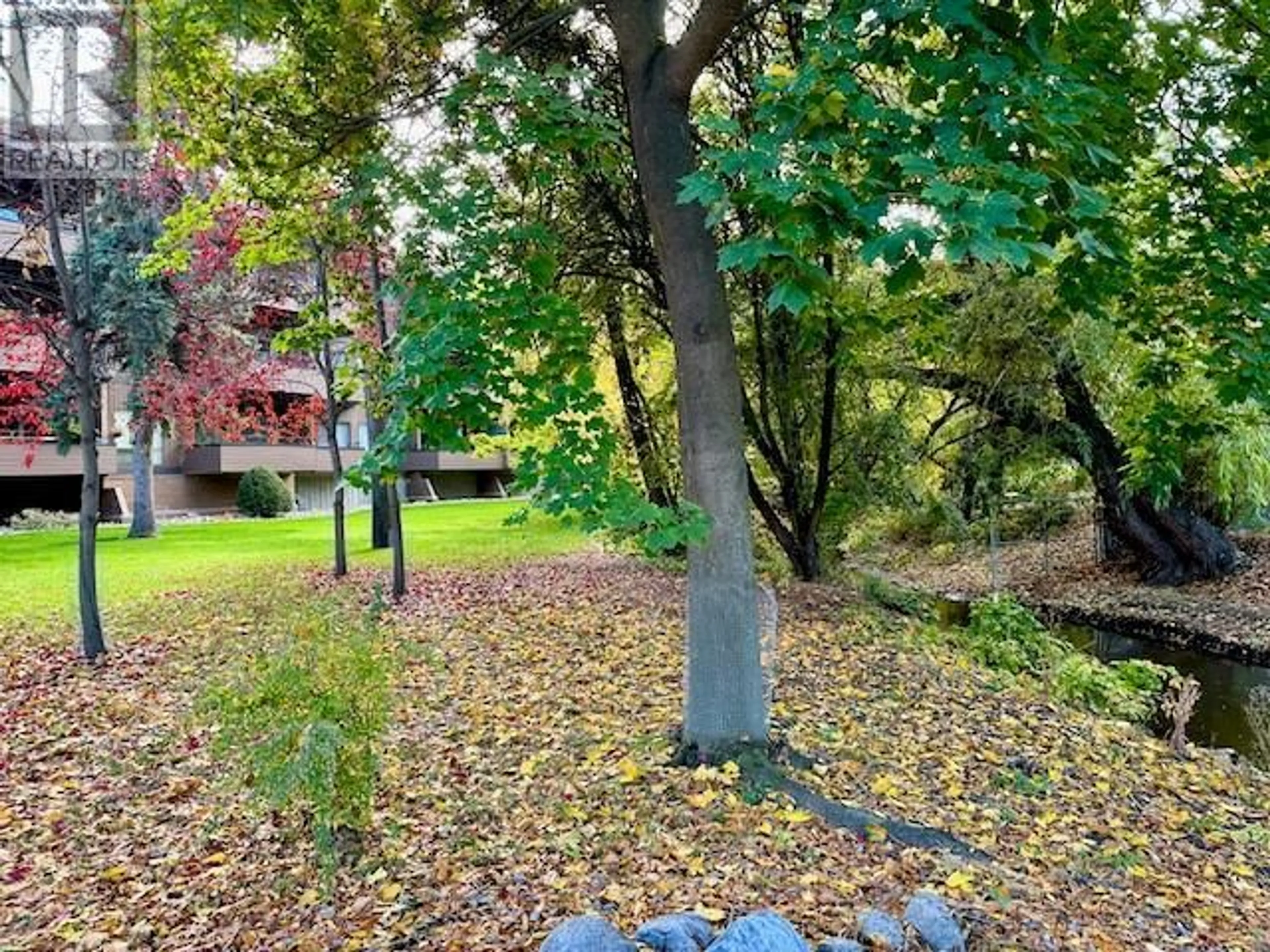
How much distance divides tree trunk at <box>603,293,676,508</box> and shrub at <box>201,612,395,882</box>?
6184mm

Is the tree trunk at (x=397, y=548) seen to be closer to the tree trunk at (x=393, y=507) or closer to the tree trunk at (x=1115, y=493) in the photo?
the tree trunk at (x=393, y=507)

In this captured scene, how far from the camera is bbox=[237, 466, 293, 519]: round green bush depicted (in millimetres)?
23797

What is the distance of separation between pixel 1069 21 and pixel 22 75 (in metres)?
6.89

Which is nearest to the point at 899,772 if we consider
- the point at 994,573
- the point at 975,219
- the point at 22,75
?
the point at 975,219

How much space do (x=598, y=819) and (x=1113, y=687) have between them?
5.09 metres

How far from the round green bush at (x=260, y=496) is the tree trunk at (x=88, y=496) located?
1804 centimetres

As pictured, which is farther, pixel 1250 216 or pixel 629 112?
pixel 1250 216

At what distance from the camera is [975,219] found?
2.38 m

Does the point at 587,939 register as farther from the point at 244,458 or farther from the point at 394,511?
the point at 244,458

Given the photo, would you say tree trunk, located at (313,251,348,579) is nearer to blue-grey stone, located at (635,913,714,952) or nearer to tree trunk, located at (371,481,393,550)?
tree trunk, located at (371,481,393,550)

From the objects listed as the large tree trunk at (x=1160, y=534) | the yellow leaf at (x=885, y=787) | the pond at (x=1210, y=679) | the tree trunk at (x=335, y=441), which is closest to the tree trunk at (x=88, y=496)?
the tree trunk at (x=335, y=441)

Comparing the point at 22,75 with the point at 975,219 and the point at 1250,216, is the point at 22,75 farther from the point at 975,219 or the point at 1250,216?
the point at 1250,216

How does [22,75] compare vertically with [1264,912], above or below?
above

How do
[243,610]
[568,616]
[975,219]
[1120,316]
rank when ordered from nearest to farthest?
[975,219], [1120,316], [568,616], [243,610]
